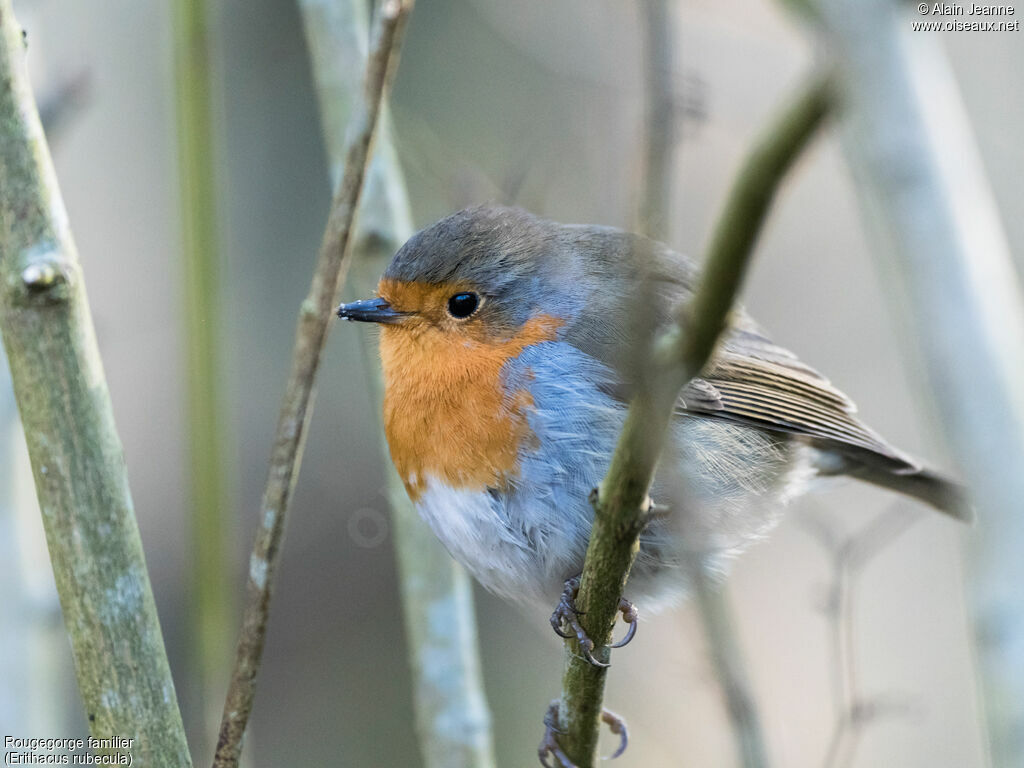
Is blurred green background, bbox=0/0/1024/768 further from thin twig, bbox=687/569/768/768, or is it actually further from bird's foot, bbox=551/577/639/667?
thin twig, bbox=687/569/768/768

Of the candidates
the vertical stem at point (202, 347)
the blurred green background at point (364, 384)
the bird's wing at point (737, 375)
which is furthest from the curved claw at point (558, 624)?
the blurred green background at point (364, 384)

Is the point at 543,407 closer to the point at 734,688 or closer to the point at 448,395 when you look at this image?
the point at 448,395

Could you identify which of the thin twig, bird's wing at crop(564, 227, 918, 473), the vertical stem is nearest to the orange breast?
bird's wing at crop(564, 227, 918, 473)

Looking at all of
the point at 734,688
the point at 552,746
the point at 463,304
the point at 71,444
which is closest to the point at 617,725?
the point at 552,746

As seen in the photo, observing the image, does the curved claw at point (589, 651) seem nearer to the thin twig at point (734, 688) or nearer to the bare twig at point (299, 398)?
the thin twig at point (734, 688)

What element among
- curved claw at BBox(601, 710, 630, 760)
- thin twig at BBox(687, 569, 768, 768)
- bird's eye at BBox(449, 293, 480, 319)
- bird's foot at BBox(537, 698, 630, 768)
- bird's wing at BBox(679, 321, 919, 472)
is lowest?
curved claw at BBox(601, 710, 630, 760)
